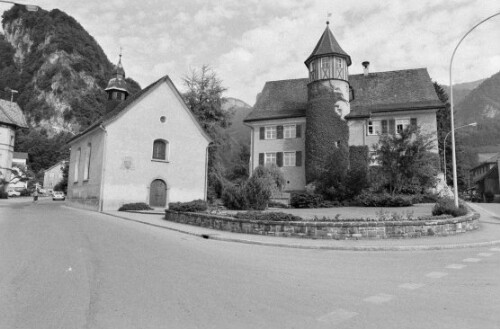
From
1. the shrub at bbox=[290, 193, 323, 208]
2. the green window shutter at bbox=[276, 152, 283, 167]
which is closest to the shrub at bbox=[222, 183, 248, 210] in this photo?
the shrub at bbox=[290, 193, 323, 208]

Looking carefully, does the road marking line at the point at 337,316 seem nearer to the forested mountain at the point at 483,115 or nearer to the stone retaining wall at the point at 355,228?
the stone retaining wall at the point at 355,228

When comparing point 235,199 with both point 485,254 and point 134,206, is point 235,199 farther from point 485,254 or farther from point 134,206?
point 485,254

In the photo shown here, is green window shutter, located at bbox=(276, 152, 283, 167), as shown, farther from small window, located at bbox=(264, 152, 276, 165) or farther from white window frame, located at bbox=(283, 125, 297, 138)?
white window frame, located at bbox=(283, 125, 297, 138)

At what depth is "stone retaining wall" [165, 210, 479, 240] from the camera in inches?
522

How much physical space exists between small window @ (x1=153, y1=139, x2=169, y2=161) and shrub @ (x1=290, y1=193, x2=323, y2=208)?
1142 cm

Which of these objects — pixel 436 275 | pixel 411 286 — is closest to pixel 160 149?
pixel 436 275

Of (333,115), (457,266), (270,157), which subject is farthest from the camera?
(270,157)

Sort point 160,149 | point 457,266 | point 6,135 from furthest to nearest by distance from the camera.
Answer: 1. point 6,135
2. point 160,149
3. point 457,266

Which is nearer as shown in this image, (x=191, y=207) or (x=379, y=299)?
(x=379, y=299)

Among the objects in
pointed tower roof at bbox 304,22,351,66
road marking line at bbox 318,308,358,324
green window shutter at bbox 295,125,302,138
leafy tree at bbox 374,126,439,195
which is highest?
pointed tower roof at bbox 304,22,351,66

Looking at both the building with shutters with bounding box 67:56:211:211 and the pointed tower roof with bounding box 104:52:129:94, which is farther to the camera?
the pointed tower roof with bounding box 104:52:129:94

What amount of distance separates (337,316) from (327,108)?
115ft

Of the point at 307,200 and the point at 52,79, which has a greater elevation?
the point at 52,79

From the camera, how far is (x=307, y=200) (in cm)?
2986
